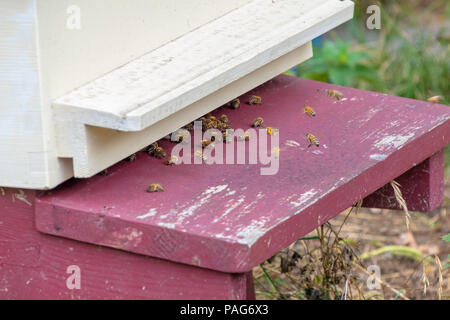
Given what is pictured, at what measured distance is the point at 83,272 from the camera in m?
1.80

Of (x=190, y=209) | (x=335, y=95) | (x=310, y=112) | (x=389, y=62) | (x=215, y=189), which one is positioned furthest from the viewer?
(x=389, y=62)

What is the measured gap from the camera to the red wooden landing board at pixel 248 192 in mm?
1613

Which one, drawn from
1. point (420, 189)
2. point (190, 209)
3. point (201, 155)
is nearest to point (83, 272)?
point (190, 209)

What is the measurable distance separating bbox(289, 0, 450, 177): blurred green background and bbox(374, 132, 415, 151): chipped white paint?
1.81m

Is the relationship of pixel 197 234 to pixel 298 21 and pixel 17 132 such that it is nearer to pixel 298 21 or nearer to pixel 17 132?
pixel 17 132

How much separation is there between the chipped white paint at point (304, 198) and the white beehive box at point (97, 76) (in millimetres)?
330

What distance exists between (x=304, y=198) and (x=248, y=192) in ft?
0.40

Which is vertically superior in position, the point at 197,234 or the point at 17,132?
the point at 17,132

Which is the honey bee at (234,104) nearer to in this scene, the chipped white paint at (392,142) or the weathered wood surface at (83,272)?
the chipped white paint at (392,142)

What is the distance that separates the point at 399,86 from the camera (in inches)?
170

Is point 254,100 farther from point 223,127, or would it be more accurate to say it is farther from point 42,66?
point 42,66
